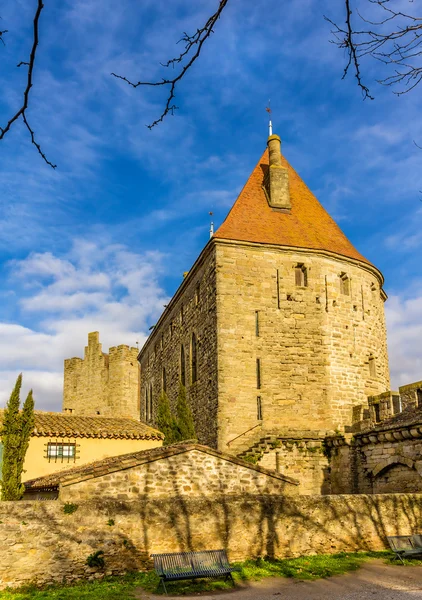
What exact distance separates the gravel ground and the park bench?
541 millimetres

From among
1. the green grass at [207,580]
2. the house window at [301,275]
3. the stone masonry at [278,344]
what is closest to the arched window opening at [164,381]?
the stone masonry at [278,344]

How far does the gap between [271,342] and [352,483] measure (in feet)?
20.6

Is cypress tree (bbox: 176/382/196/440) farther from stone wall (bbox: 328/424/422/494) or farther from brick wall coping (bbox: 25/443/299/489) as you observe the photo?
brick wall coping (bbox: 25/443/299/489)

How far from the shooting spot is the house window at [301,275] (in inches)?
998

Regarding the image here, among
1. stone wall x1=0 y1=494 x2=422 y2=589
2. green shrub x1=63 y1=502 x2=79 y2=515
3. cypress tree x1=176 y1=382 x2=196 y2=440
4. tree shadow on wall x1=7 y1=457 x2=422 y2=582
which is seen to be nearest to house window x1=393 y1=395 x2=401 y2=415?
stone wall x1=0 y1=494 x2=422 y2=589

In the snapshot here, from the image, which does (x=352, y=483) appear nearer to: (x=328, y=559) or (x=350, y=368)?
(x=350, y=368)

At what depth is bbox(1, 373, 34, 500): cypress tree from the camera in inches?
693

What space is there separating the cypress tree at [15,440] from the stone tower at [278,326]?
7307 millimetres

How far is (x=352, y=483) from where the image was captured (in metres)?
21.4

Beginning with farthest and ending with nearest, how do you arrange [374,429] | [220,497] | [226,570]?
[374,429], [220,497], [226,570]

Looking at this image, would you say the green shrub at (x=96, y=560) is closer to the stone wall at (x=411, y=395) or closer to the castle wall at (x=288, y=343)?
the castle wall at (x=288, y=343)

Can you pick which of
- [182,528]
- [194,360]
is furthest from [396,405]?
[182,528]

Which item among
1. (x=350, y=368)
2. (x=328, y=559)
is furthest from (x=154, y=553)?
(x=350, y=368)

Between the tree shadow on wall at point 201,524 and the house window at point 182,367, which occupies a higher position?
the house window at point 182,367
